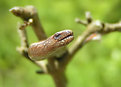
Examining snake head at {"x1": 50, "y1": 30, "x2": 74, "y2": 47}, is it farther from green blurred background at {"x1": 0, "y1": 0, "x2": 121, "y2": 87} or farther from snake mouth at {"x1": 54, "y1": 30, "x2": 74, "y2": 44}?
green blurred background at {"x1": 0, "y1": 0, "x2": 121, "y2": 87}

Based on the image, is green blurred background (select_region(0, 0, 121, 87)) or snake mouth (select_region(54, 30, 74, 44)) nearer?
snake mouth (select_region(54, 30, 74, 44))

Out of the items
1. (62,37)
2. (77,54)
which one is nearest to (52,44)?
(62,37)

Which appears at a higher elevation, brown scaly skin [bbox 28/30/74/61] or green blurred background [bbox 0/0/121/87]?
brown scaly skin [bbox 28/30/74/61]

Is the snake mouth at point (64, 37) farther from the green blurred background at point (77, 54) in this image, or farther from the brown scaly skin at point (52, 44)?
the green blurred background at point (77, 54)

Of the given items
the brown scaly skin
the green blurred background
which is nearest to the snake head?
the brown scaly skin

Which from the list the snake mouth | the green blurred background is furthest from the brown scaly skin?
the green blurred background
